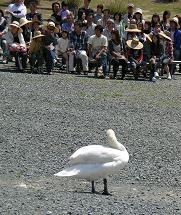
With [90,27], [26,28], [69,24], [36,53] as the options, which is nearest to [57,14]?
[69,24]

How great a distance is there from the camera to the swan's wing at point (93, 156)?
378 inches

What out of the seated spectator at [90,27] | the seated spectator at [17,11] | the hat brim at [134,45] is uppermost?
the seated spectator at [17,11]

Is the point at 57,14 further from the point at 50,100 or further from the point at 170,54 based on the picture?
the point at 50,100

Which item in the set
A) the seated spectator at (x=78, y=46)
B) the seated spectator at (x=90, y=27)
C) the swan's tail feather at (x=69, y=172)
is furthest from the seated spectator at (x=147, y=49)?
the swan's tail feather at (x=69, y=172)

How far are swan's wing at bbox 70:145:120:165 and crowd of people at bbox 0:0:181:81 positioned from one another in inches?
418

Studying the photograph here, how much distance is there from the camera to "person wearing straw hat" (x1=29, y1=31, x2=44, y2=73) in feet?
66.1

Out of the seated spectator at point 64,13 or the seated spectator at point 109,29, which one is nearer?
the seated spectator at point 109,29

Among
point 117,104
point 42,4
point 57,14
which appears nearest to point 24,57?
point 57,14

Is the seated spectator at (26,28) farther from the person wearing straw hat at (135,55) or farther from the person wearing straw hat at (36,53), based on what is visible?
the person wearing straw hat at (135,55)

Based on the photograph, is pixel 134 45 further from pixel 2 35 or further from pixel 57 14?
pixel 2 35

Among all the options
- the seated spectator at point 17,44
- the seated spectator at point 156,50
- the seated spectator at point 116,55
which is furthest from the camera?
the seated spectator at point 156,50

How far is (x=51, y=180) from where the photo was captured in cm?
1048

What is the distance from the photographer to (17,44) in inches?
796

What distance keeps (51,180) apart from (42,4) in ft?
84.1
